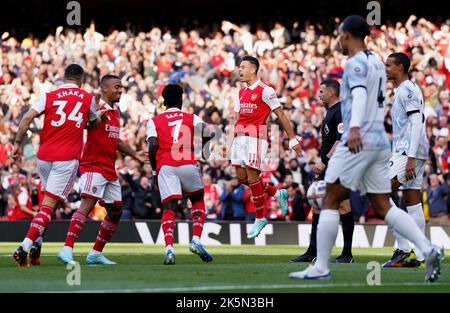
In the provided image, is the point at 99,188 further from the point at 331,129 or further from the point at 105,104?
the point at 331,129

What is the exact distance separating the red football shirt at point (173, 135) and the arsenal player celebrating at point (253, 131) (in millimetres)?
2102

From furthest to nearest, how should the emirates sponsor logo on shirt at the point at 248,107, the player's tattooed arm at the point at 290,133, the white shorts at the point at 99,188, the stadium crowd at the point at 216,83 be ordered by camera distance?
1. the stadium crowd at the point at 216,83
2. the emirates sponsor logo on shirt at the point at 248,107
3. the player's tattooed arm at the point at 290,133
4. the white shorts at the point at 99,188

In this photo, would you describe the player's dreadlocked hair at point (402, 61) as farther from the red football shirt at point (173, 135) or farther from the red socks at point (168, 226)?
the red socks at point (168, 226)

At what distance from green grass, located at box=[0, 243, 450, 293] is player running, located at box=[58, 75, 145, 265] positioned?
1.75 feet

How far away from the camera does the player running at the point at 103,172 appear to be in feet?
44.2

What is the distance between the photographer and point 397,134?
43.1 feet

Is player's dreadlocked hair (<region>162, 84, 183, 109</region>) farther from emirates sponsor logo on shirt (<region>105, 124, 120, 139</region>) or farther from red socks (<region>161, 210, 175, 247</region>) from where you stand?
red socks (<region>161, 210, 175, 247</region>)

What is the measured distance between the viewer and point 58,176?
524 inches

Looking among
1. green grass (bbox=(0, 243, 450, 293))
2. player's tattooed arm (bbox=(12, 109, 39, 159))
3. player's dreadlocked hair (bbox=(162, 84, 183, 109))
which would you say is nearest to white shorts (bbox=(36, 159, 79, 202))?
player's tattooed arm (bbox=(12, 109, 39, 159))

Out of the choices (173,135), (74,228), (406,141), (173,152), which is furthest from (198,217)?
(406,141)

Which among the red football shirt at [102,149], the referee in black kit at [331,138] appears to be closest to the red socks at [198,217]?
the red football shirt at [102,149]
